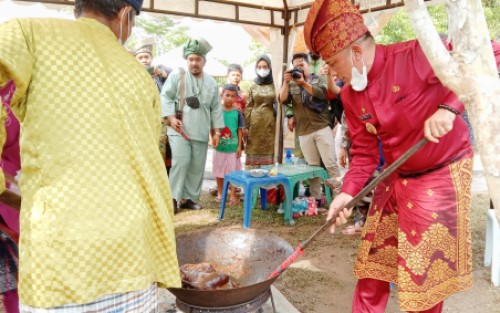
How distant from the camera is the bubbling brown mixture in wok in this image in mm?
2072

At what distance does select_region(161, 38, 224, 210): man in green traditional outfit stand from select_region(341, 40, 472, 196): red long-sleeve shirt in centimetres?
333

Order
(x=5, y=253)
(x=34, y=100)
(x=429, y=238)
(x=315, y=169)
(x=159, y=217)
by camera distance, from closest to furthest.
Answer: (x=34, y=100)
(x=159, y=217)
(x=429, y=238)
(x=5, y=253)
(x=315, y=169)

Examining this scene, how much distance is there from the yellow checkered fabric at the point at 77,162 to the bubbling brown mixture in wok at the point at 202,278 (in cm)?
83

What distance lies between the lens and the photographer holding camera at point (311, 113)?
5.18m

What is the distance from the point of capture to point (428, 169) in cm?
187

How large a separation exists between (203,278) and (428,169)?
1.31m

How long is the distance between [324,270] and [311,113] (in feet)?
7.49

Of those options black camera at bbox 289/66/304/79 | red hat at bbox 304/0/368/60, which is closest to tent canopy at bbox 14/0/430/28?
black camera at bbox 289/66/304/79

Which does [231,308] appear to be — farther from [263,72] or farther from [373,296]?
[263,72]

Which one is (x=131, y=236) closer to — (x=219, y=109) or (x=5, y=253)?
(x=5, y=253)

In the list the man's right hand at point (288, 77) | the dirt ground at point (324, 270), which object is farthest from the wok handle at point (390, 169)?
the man's right hand at point (288, 77)

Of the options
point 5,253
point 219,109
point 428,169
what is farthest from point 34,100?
point 219,109

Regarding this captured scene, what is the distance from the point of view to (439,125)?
1.58 metres

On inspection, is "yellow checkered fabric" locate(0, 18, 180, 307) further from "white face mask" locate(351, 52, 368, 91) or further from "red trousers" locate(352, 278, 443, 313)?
"red trousers" locate(352, 278, 443, 313)
